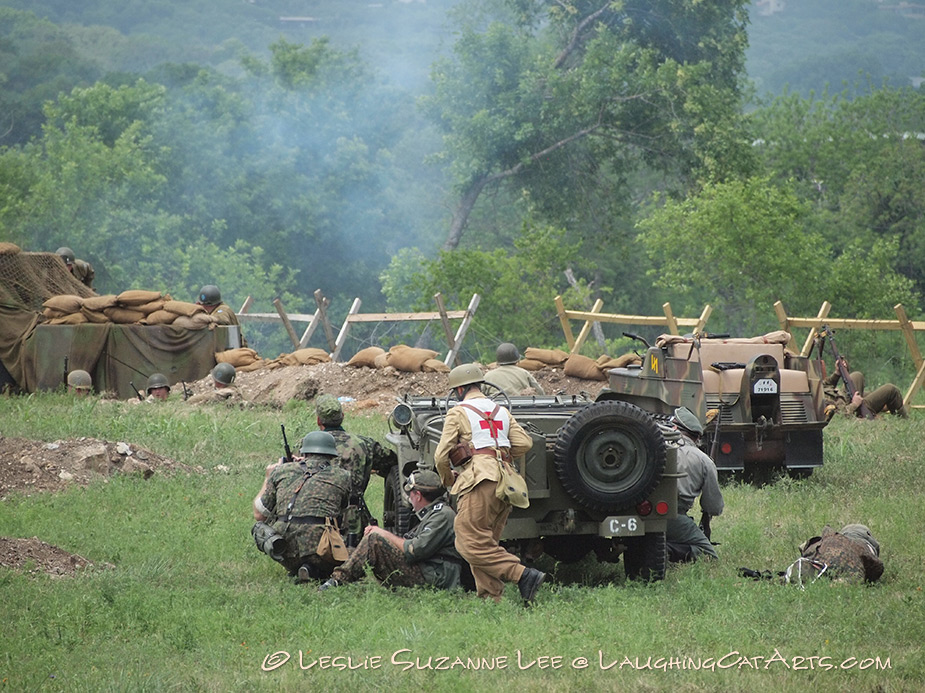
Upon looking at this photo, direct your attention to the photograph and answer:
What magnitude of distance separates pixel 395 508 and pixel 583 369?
10614mm

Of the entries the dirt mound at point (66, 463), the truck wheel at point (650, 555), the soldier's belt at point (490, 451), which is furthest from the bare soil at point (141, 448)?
the truck wheel at point (650, 555)

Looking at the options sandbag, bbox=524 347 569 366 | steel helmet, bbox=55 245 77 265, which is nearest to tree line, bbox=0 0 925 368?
sandbag, bbox=524 347 569 366

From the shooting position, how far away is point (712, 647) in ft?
24.0

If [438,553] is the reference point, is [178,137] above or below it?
above

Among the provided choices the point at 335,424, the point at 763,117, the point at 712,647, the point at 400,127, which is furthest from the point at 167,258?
the point at 712,647

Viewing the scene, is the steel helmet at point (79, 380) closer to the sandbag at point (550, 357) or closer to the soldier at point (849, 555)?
the sandbag at point (550, 357)

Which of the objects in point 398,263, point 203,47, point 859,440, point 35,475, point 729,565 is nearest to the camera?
point 729,565

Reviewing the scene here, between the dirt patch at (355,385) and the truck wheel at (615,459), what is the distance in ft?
37.1

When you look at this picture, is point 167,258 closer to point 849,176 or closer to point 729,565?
point 849,176

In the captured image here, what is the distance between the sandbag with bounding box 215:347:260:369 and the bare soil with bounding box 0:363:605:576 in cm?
34

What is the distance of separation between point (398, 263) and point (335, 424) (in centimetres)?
3205

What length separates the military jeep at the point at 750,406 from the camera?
46.1ft

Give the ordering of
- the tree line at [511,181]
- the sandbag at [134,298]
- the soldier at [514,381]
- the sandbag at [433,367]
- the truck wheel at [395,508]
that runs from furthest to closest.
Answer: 1. the tree line at [511,181]
2. the sandbag at [134,298]
3. the sandbag at [433,367]
4. the soldier at [514,381]
5. the truck wheel at [395,508]

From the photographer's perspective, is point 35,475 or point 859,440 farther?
point 859,440
